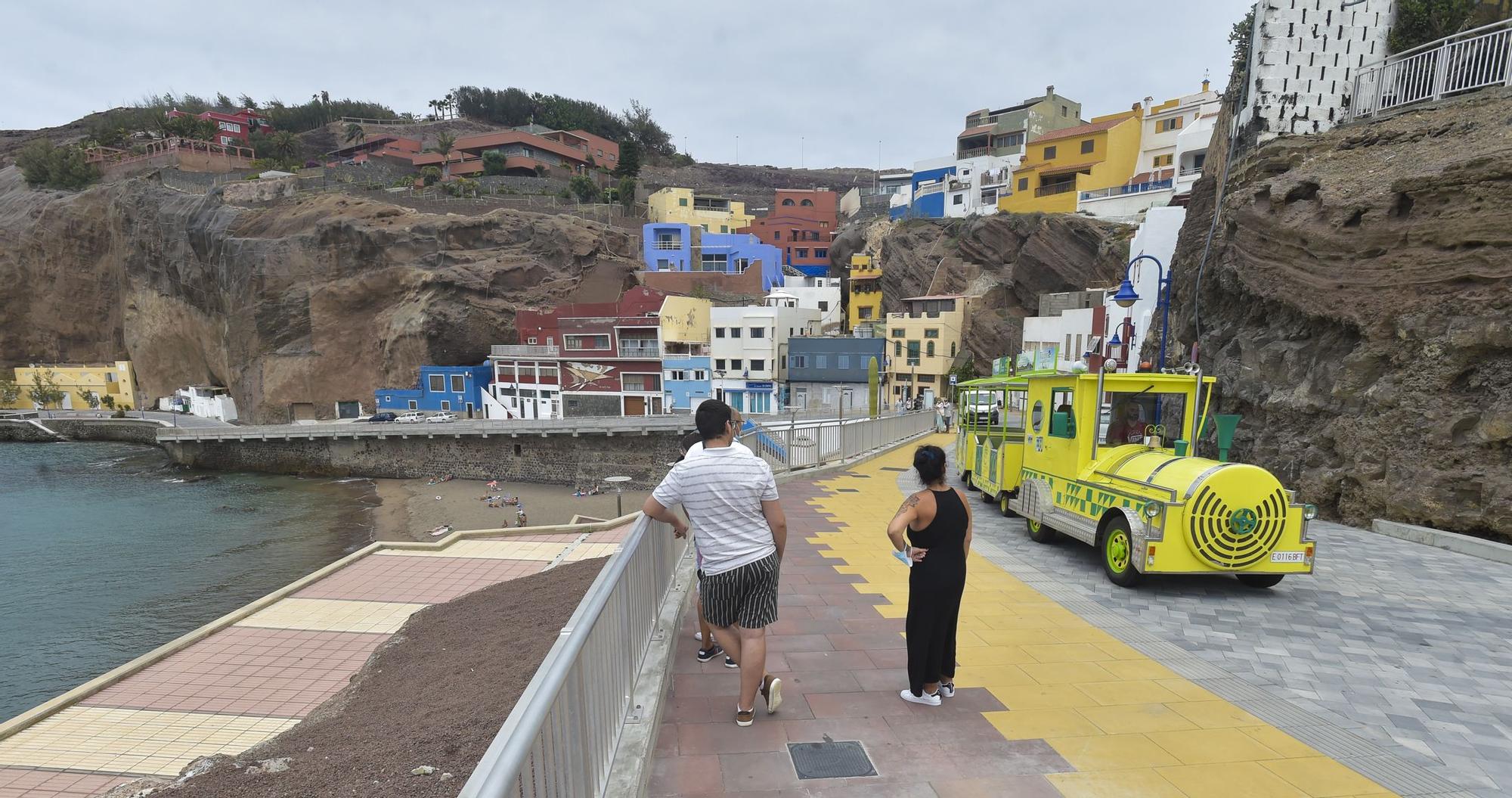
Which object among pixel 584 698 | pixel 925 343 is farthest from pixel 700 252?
pixel 584 698

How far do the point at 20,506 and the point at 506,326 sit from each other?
958 inches

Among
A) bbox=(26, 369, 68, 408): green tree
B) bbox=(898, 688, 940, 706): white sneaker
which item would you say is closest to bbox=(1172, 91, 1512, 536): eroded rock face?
bbox=(898, 688, 940, 706): white sneaker

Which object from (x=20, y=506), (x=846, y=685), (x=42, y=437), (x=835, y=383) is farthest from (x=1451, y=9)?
(x=42, y=437)

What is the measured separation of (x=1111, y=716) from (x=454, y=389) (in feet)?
149

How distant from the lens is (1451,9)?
12227 mm

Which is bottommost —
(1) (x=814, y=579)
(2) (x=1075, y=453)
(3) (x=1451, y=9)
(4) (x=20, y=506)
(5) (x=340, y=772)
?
(4) (x=20, y=506)

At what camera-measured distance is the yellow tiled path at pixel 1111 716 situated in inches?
126

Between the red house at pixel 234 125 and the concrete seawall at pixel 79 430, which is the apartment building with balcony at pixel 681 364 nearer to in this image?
the concrete seawall at pixel 79 430

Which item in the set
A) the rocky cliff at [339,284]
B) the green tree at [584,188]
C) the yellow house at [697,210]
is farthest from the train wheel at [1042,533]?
the green tree at [584,188]

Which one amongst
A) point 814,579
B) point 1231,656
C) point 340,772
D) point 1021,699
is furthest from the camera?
point 814,579

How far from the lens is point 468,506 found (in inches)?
1120

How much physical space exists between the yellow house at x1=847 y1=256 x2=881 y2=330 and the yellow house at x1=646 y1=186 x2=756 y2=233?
16.4m

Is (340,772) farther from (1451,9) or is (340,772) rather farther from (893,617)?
(1451,9)

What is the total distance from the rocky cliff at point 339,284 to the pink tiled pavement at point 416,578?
34.3 meters
